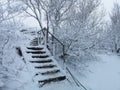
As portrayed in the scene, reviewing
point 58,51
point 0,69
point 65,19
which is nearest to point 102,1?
point 65,19

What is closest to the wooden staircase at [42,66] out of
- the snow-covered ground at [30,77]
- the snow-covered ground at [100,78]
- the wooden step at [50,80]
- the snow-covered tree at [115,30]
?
the wooden step at [50,80]

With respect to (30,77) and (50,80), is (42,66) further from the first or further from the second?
(30,77)

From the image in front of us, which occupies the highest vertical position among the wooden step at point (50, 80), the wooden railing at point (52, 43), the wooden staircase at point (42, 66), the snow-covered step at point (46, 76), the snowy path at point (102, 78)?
the wooden railing at point (52, 43)

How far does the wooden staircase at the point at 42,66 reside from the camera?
697cm

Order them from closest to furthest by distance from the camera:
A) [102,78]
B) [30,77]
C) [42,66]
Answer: [30,77] → [42,66] → [102,78]

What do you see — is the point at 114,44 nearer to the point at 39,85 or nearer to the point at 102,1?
the point at 102,1

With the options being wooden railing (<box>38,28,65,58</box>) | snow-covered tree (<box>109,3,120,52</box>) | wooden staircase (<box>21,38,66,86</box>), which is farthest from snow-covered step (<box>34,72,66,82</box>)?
snow-covered tree (<box>109,3,120,52</box>)

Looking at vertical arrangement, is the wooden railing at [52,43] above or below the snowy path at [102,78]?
above

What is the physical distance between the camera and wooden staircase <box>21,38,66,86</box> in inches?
275

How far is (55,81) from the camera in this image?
7.26 metres

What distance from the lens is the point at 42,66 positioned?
764 centimetres

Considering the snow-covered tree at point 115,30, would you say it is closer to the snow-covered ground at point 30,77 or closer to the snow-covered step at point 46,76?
the snow-covered ground at point 30,77

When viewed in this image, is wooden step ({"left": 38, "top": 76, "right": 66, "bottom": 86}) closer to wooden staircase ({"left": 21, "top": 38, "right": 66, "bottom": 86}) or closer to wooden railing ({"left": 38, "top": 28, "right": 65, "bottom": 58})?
wooden staircase ({"left": 21, "top": 38, "right": 66, "bottom": 86})

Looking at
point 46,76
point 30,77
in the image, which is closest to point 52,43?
point 46,76
